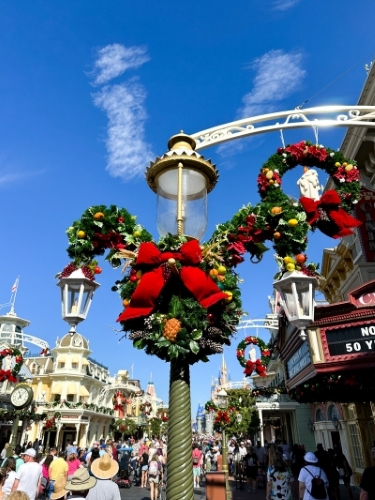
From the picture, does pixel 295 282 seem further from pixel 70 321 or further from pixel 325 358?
pixel 325 358

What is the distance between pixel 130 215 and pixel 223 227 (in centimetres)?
117

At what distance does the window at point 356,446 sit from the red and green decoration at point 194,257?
12342 millimetres

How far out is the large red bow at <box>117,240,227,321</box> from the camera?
3.35 metres

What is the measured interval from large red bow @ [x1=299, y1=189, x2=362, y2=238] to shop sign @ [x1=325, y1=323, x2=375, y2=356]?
13.6 ft

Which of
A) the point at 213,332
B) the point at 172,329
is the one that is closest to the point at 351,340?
the point at 213,332

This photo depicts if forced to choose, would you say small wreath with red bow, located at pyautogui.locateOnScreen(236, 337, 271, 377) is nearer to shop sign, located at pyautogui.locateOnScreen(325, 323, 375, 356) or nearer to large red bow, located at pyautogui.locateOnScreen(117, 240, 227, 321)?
shop sign, located at pyautogui.locateOnScreen(325, 323, 375, 356)

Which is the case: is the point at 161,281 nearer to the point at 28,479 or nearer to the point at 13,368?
the point at 28,479

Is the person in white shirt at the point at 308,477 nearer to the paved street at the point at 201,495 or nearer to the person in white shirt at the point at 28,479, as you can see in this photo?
the person in white shirt at the point at 28,479

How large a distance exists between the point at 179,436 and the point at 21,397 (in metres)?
21.6

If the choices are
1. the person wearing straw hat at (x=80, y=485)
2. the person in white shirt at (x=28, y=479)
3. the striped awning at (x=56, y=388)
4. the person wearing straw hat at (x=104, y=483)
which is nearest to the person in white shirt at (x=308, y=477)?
the person wearing straw hat at (x=104, y=483)

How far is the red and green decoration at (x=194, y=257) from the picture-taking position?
3.39m

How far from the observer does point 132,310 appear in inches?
134

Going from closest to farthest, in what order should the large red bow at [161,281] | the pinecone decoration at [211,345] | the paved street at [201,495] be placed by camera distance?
the large red bow at [161,281] → the pinecone decoration at [211,345] → the paved street at [201,495]

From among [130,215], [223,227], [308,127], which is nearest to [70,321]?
[130,215]
